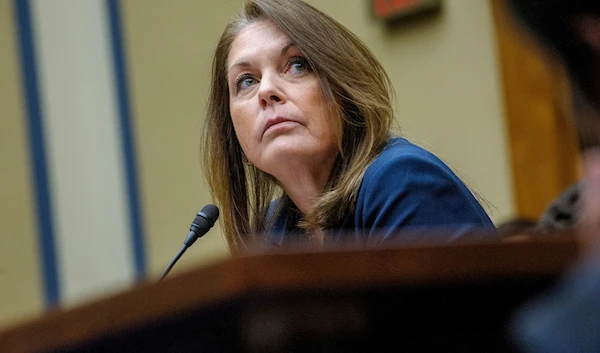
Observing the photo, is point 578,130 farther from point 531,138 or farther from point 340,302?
point 531,138

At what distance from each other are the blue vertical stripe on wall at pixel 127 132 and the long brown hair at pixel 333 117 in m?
2.69

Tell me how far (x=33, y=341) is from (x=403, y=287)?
362 mm

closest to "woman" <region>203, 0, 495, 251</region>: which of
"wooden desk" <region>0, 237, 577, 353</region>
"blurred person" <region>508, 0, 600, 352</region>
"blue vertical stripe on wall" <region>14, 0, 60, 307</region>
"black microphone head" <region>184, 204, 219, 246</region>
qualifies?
"black microphone head" <region>184, 204, 219, 246</region>

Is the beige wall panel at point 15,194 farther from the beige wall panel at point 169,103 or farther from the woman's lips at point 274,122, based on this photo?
the woman's lips at point 274,122

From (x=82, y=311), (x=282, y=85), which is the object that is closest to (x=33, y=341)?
(x=82, y=311)

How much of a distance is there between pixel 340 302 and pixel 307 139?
1.54 metres

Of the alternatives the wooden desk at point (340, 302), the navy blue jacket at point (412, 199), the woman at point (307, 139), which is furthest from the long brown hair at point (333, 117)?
the wooden desk at point (340, 302)

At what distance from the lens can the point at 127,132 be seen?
18.1 ft

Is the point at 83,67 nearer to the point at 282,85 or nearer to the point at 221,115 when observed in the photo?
the point at 221,115

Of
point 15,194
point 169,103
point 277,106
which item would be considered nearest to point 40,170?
point 15,194

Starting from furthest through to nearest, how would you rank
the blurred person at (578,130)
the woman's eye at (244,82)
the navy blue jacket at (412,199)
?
the woman's eye at (244,82) < the navy blue jacket at (412,199) < the blurred person at (578,130)

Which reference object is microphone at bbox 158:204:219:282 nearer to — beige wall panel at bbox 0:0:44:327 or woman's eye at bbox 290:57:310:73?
woman's eye at bbox 290:57:310:73

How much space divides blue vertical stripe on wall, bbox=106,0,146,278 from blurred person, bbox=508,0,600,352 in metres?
4.86

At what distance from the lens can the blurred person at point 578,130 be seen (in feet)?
2.03
